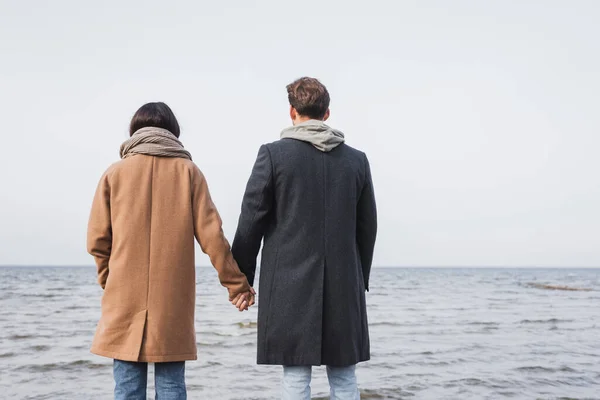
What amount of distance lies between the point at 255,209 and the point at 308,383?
34.8 inches

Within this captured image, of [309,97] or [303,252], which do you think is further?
[309,97]

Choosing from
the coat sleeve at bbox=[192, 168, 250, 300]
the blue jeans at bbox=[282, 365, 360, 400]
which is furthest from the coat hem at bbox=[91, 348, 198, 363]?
the blue jeans at bbox=[282, 365, 360, 400]

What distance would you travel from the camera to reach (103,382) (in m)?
7.09

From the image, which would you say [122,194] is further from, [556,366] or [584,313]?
[584,313]

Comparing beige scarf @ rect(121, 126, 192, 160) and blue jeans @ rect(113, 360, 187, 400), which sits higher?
beige scarf @ rect(121, 126, 192, 160)

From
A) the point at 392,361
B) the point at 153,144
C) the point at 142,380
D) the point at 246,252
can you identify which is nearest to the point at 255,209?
the point at 246,252

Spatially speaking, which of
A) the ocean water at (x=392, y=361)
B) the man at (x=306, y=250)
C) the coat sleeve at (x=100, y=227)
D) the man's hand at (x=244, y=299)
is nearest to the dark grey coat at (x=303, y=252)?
the man at (x=306, y=250)

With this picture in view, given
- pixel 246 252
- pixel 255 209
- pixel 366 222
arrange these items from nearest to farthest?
1. pixel 255 209
2. pixel 246 252
3. pixel 366 222

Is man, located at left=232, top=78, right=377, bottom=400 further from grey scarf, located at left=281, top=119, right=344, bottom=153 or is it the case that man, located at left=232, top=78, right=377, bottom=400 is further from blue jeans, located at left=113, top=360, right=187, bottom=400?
blue jeans, located at left=113, top=360, right=187, bottom=400

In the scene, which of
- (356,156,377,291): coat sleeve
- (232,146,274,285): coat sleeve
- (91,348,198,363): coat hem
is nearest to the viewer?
(91,348,198,363): coat hem

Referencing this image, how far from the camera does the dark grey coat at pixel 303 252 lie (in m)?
3.00

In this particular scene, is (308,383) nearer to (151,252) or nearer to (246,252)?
(246,252)

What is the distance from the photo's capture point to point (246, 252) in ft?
10.3

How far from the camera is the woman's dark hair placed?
319 cm
